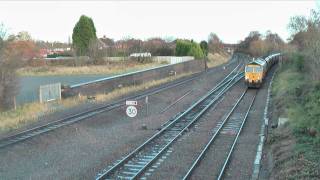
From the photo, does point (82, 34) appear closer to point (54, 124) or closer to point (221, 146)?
point (54, 124)

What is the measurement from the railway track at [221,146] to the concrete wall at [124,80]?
10.1 metres

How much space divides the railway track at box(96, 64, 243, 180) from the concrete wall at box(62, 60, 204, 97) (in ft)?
25.0

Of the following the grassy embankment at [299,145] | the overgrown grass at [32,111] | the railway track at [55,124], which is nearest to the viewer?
the grassy embankment at [299,145]

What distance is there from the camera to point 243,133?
19.5 meters

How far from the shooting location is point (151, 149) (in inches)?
639

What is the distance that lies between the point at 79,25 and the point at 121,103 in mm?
53632

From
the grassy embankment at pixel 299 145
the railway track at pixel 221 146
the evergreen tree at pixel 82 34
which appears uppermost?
the evergreen tree at pixel 82 34

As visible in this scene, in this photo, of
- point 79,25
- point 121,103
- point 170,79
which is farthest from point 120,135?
point 79,25

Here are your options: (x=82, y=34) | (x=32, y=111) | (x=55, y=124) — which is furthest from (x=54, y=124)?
(x=82, y=34)

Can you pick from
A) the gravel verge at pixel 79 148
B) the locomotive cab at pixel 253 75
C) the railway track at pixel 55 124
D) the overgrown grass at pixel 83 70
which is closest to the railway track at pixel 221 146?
the gravel verge at pixel 79 148

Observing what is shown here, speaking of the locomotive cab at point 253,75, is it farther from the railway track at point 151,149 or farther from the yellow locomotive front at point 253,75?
the railway track at point 151,149

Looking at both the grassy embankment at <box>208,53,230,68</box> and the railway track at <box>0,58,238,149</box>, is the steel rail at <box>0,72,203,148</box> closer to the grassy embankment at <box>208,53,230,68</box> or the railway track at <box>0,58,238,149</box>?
the railway track at <box>0,58,238,149</box>

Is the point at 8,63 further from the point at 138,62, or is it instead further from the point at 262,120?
the point at 138,62

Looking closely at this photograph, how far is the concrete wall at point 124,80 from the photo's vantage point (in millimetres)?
29656
